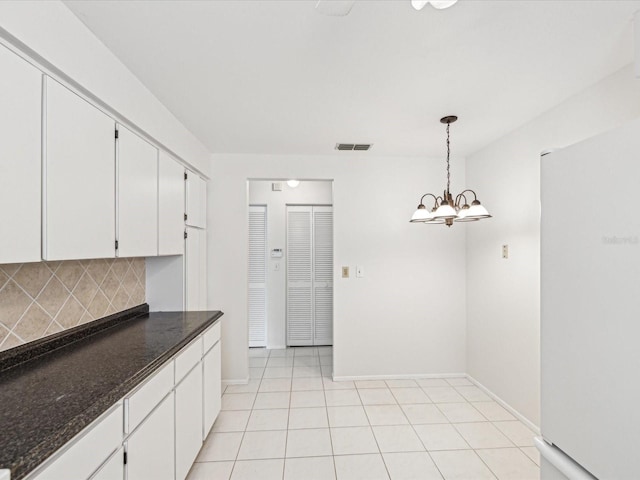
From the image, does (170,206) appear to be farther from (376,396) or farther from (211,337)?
(376,396)

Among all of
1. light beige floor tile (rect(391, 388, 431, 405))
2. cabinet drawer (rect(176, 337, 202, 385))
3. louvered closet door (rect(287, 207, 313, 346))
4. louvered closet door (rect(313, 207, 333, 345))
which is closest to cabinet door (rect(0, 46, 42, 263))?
cabinet drawer (rect(176, 337, 202, 385))

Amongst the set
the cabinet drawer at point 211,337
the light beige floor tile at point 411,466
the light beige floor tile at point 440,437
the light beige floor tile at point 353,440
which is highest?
the cabinet drawer at point 211,337

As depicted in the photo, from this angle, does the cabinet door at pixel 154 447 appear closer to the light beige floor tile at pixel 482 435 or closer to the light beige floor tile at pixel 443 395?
the light beige floor tile at pixel 482 435

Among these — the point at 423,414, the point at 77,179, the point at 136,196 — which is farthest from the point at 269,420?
the point at 77,179

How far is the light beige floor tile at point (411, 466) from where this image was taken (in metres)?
2.06

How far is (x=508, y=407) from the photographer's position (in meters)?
2.87

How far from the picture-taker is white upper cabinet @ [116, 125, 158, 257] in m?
1.81

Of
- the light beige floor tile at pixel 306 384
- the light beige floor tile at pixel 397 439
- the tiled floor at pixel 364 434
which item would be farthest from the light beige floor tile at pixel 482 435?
the light beige floor tile at pixel 306 384

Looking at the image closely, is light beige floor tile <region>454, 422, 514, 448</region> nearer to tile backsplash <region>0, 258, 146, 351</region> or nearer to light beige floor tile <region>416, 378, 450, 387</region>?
light beige floor tile <region>416, 378, 450, 387</region>

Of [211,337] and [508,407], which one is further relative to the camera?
[508,407]

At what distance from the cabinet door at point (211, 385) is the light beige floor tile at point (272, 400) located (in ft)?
1.73

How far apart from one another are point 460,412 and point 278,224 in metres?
3.12

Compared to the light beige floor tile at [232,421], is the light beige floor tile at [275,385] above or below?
below

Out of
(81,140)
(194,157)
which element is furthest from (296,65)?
(194,157)
